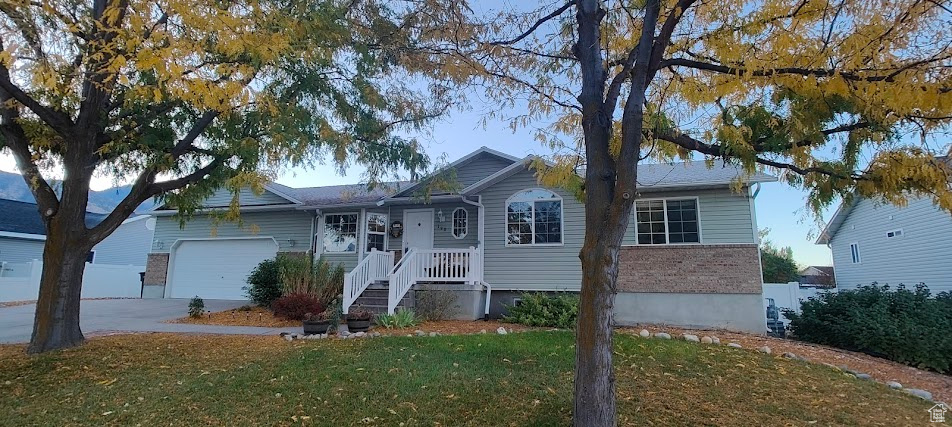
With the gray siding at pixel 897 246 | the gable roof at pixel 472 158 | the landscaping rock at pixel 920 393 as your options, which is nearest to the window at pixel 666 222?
the gable roof at pixel 472 158

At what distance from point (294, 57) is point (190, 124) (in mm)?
3694

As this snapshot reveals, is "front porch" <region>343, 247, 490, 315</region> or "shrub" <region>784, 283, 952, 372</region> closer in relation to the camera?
"shrub" <region>784, 283, 952, 372</region>

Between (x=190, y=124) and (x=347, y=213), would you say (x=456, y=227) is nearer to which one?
(x=347, y=213)

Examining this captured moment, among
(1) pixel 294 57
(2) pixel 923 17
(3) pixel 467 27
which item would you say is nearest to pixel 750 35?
(2) pixel 923 17

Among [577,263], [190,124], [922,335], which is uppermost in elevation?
[190,124]

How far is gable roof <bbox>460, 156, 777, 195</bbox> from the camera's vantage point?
11.2 meters

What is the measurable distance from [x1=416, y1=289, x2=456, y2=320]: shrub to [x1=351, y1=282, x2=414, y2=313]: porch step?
31 centimetres

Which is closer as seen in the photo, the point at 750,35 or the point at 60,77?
the point at 750,35

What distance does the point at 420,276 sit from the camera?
1229 centimetres

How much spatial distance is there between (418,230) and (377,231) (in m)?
1.37

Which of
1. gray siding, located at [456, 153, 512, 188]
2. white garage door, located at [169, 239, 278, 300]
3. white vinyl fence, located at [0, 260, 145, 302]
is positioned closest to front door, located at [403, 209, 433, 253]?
gray siding, located at [456, 153, 512, 188]

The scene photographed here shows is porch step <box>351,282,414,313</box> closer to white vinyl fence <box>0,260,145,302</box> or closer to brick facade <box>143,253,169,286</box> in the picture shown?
brick facade <box>143,253,169,286</box>

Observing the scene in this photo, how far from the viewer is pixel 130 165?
8742 mm

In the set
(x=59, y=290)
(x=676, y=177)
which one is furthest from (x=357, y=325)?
(x=676, y=177)
